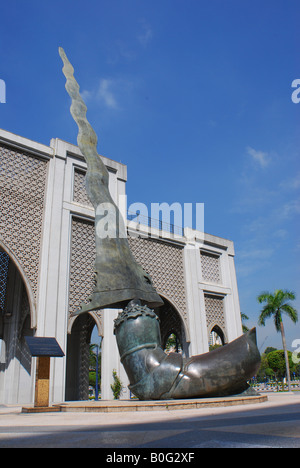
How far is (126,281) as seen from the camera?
20.5 ft

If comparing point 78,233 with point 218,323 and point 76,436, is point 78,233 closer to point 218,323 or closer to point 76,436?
point 218,323

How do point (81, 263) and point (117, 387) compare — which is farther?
point (81, 263)

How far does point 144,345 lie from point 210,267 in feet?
40.7

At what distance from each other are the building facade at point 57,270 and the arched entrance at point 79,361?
0.04 m

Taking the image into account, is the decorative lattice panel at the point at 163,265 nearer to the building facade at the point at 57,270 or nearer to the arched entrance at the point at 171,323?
the building facade at the point at 57,270

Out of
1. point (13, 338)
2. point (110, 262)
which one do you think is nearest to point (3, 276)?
point (13, 338)

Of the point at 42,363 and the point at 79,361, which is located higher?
the point at 79,361

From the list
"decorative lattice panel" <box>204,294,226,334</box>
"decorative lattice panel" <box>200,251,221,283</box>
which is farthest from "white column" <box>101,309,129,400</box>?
"decorative lattice panel" <box>200,251,221,283</box>

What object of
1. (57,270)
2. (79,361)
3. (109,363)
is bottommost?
(109,363)

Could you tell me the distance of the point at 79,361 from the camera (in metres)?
14.2

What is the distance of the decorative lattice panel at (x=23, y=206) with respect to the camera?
429 inches

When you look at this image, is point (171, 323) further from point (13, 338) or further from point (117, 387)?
point (13, 338)

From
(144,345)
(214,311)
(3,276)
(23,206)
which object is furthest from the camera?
(214,311)

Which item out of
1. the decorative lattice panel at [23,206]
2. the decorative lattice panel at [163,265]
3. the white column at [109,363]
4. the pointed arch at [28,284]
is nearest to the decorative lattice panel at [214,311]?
the decorative lattice panel at [163,265]
